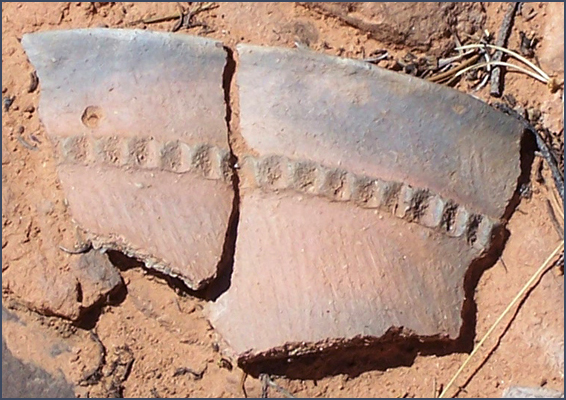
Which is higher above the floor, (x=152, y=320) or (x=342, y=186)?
(x=342, y=186)

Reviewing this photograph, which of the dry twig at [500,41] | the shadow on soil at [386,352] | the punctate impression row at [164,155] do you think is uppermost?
the dry twig at [500,41]

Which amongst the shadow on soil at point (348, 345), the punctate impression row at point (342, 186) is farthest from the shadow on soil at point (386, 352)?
the punctate impression row at point (342, 186)

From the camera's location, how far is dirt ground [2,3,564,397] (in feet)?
5.22

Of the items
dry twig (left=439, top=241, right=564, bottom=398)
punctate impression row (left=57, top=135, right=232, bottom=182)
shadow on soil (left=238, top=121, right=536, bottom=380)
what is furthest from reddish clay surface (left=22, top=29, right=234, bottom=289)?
dry twig (left=439, top=241, right=564, bottom=398)

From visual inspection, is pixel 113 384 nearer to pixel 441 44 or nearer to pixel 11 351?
pixel 11 351

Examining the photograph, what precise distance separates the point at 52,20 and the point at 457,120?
0.87 m

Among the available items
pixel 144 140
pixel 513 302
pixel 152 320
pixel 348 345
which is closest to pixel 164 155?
pixel 144 140

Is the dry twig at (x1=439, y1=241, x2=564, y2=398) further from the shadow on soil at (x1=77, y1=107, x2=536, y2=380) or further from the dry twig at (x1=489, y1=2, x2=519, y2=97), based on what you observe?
the dry twig at (x1=489, y1=2, x2=519, y2=97)

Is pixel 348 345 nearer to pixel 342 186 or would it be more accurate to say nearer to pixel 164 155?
pixel 342 186

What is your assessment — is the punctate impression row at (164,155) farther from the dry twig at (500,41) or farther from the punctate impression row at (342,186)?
the dry twig at (500,41)

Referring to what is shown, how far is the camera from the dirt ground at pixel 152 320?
1590mm

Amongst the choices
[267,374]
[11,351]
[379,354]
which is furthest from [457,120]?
[11,351]

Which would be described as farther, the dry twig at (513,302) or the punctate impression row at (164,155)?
the dry twig at (513,302)

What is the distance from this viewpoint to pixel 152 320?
1606 mm
